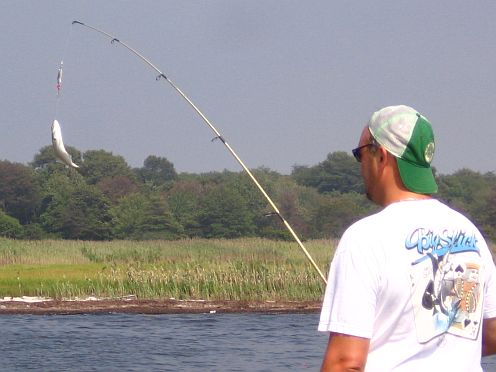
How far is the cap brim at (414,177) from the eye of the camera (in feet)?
8.65

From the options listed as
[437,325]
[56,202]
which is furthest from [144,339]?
[56,202]

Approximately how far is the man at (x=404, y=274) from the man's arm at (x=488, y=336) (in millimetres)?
48

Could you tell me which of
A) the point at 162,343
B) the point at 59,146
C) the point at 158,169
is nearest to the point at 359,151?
the point at 59,146

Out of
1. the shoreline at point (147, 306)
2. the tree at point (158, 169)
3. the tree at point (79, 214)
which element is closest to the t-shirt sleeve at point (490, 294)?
the shoreline at point (147, 306)

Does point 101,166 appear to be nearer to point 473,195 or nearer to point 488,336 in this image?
point 473,195

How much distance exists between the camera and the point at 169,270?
24.9m

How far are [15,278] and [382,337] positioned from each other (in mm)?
25284

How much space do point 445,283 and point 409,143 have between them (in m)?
0.38

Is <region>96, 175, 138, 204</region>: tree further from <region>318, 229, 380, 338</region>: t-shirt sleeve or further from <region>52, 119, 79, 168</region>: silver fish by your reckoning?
<region>318, 229, 380, 338</region>: t-shirt sleeve

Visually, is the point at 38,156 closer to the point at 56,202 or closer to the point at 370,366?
the point at 56,202

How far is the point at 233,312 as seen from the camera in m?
23.7

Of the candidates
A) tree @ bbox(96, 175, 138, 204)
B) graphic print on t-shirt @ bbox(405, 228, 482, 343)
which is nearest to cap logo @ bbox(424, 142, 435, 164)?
graphic print on t-shirt @ bbox(405, 228, 482, 343)

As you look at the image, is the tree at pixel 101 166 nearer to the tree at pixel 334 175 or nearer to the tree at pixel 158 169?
the tree at pixel 334 175

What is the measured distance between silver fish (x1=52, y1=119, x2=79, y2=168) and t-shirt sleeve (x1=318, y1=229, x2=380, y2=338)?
542cm
